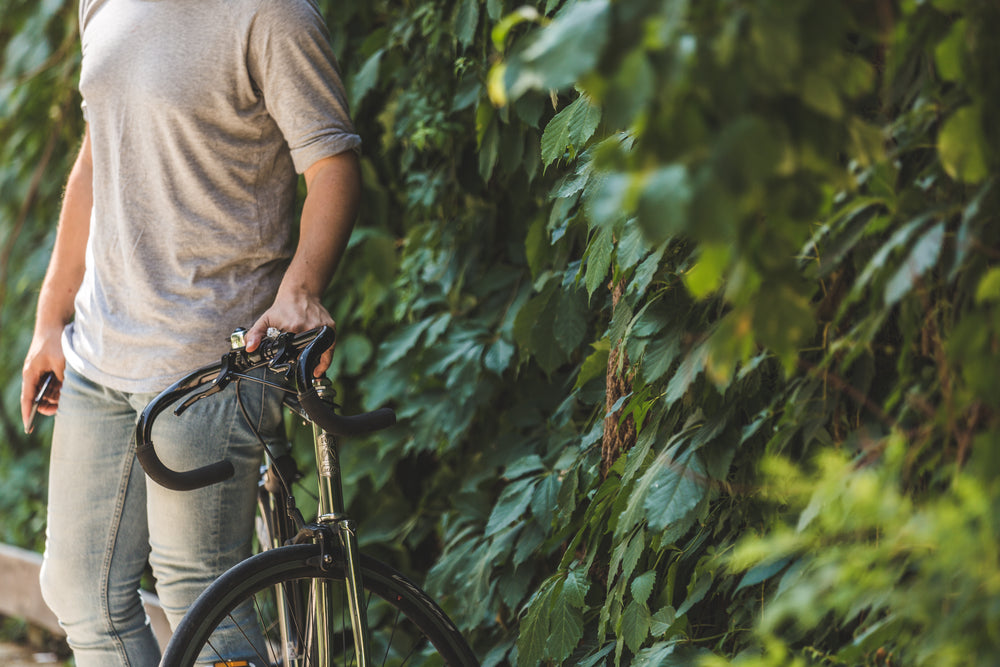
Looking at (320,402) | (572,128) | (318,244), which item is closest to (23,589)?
(318,244)

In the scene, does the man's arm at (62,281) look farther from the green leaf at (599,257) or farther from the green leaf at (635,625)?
the green leaf at (635,625)

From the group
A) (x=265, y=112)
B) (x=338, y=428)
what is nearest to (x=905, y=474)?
(x=338, y=428)

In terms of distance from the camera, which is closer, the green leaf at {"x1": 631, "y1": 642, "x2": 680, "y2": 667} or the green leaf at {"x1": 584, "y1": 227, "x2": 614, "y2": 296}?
the green leaf at {"x1": 631, "y1": 642, "x2": 680, "y2": 667}

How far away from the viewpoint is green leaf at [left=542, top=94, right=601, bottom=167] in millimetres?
1339

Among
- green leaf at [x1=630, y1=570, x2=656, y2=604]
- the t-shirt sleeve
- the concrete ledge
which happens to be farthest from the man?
the concrete ledge

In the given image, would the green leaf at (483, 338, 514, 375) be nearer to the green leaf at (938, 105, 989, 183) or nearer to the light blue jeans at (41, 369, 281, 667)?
the light blue jeans at (41, 369, 281, 667)

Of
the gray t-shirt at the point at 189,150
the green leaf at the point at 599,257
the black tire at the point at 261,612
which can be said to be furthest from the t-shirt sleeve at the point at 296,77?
the black tire at the point at 261,612

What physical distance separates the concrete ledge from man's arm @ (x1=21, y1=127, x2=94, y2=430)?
4.75 ft

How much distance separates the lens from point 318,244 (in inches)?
58.6

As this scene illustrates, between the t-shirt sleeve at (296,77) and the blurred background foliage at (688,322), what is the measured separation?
33 cm

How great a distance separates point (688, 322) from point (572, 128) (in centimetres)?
32

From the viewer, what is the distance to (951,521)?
0.68 meters

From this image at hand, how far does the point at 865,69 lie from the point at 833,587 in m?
0.47

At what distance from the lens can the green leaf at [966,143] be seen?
2.50 ft
